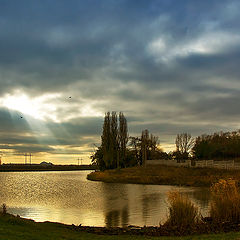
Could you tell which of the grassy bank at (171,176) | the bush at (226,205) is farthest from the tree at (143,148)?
the bush at (226,205)

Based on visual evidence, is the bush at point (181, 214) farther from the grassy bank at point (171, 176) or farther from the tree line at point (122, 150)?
the tree line at point (122, 150)

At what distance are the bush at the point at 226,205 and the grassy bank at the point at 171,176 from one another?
35.6 metres

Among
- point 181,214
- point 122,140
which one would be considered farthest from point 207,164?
point 181,214

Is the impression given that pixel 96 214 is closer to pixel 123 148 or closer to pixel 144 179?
pixel 144 179

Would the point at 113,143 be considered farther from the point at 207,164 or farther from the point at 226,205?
the point at 226,205

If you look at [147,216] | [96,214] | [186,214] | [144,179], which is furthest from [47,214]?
[144,179]

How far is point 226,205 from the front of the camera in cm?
1578

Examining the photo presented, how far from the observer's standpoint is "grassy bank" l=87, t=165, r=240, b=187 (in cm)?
5459

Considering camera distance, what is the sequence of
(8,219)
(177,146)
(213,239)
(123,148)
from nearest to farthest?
(213,239)
(8,219)
(123,148)
(177,146)

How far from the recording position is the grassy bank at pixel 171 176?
2149 inches

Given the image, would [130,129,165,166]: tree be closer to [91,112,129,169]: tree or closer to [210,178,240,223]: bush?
[91,112,129,169]: tree

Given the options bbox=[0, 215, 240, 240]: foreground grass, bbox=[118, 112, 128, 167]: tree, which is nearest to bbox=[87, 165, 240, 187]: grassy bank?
bbox=[118, 112, 128, 167]: tree

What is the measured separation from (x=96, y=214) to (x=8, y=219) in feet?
28.1

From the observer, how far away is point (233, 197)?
15.6m
